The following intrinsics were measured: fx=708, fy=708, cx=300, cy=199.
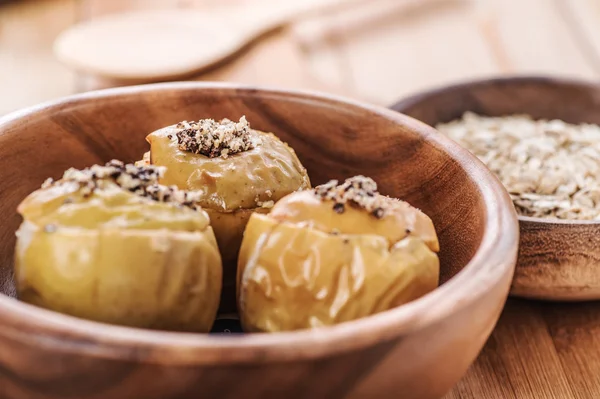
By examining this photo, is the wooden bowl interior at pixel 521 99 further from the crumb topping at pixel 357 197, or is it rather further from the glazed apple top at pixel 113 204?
the glazed apple top at pixel 113 204

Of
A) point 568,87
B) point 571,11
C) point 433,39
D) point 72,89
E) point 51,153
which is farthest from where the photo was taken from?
point 571,11

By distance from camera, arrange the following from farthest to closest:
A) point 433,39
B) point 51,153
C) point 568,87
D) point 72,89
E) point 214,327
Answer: point 433,39
point 72,89
point 568,87
point 51,153
point 214,327

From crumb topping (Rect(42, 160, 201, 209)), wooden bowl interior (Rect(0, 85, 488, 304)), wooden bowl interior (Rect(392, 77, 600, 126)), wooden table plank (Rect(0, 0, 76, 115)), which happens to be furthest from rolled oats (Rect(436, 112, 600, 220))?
wooden table plank (Rect(0, 0, 76, 115))

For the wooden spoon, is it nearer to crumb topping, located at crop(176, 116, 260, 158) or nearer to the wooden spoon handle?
the wooden spoon handle

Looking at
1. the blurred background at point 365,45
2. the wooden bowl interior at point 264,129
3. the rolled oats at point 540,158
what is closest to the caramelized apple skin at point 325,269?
the wooden bowl interior at point 264,129

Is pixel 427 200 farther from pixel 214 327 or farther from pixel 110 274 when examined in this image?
pixel 110 274

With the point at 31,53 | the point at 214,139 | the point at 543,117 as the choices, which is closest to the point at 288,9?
the point at 31,53

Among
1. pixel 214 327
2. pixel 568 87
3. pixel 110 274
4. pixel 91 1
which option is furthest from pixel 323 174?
pixel 91 1
